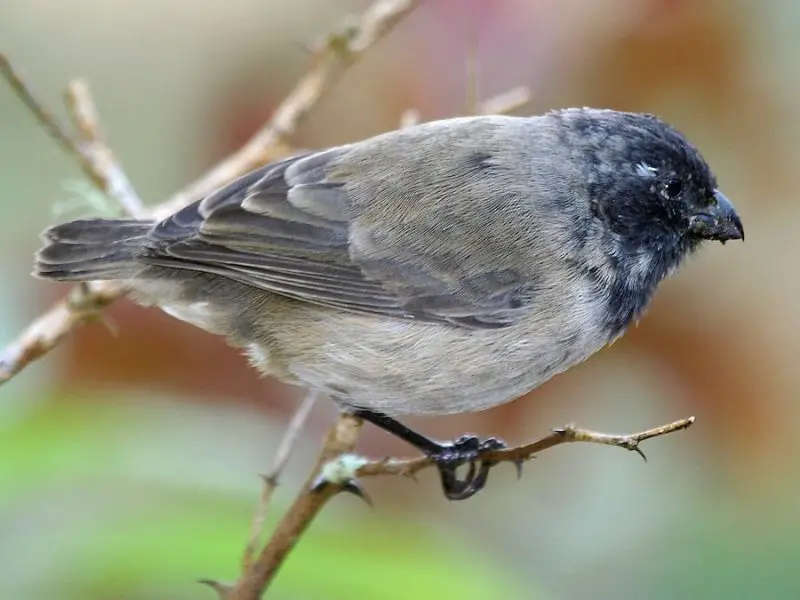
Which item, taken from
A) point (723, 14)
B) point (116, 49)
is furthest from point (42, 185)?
point (723, 14)

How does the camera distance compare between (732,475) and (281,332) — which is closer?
(281,332)

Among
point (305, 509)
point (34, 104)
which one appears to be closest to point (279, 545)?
point (305, 509)

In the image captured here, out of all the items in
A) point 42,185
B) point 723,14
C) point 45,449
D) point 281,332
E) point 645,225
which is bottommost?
point 45,449

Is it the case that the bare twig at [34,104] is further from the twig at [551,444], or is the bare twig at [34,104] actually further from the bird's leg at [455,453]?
the twig at [551,444]

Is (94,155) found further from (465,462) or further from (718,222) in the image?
(718,222)

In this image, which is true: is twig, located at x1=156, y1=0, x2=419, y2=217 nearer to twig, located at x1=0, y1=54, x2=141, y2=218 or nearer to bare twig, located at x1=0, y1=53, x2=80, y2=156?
twig, located at x1=0, y1=54, x2=141, y2=218

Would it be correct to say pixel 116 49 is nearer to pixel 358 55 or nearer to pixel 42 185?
pixel 42 185

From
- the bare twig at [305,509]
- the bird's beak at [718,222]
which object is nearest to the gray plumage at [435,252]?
the bird's beak at [718,222]
